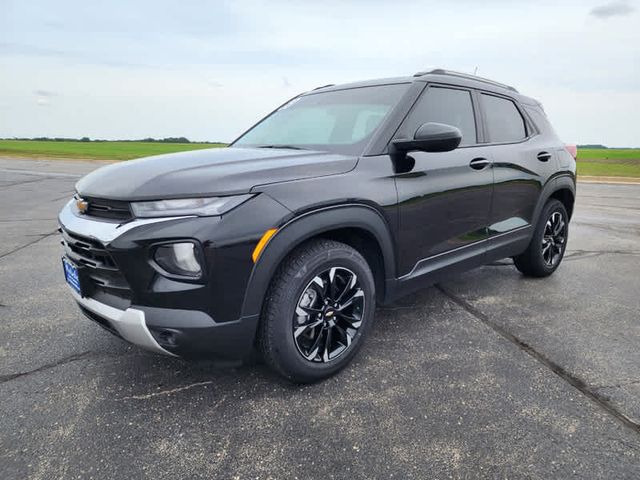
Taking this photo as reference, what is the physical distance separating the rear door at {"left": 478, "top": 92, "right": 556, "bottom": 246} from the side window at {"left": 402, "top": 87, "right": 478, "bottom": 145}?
0.21 m

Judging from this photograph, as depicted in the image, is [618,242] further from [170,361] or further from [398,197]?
[170,361]

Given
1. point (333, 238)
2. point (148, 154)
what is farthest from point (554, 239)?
point (148, 154)

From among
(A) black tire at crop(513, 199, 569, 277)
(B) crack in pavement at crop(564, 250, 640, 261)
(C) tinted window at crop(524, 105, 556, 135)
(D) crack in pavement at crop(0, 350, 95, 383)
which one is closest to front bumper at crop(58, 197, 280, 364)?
(D) crack in pavement at crop(0, 350, 95, 383)

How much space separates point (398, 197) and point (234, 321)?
1.22 meters

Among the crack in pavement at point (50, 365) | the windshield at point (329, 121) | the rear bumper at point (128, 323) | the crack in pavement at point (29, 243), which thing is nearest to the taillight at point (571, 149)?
the windshield at point (329, 121)

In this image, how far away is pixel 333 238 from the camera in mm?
2551

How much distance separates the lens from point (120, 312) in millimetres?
2072

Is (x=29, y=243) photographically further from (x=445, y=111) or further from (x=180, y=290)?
A: (x=445, y=111)

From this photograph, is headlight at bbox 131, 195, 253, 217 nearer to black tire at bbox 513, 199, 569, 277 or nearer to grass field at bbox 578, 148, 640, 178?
black tire at bbox 513, 199, 569, 277

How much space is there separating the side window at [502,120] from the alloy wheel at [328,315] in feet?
6.23

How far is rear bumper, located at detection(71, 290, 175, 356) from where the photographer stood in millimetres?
2025

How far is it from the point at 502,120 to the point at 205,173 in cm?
272

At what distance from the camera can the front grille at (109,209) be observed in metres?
2.08

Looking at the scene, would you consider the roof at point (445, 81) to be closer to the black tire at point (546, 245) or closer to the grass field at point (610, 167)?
the black tire at point (546, 245)
